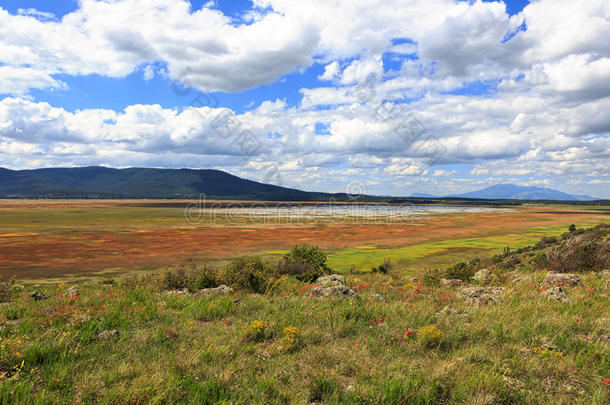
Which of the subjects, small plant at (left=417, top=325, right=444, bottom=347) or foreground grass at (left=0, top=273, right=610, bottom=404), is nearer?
foreground grass at (left=0, top=273, right=610, bottom=404)

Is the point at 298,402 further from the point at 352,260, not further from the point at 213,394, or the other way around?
the point at 352,260

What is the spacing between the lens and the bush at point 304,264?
23559mm

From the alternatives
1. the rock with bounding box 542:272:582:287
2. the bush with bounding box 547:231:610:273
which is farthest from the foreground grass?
the bush with bounding box 547:231:610:273

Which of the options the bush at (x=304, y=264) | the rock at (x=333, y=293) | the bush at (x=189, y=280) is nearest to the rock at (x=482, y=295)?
the rock at (x=333, y=293)

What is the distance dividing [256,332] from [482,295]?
794 centimetres

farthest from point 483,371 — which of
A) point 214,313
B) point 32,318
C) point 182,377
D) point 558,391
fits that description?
point 32,318

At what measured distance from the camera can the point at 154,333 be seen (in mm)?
7258

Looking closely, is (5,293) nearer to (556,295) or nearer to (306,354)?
(306,354)

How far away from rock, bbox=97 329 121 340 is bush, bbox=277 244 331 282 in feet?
46.1

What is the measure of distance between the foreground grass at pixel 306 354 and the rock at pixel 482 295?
2.57 feet

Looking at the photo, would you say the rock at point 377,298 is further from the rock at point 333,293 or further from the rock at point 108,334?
Result: the rock at point 108,334

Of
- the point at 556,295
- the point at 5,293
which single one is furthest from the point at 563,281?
the point at 5,293

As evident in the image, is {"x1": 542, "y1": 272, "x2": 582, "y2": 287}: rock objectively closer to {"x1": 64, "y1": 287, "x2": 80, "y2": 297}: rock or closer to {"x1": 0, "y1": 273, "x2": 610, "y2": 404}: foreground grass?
{"x1": 0, "y1": 273, "x2": 610, "y2": 404}: foreground grass

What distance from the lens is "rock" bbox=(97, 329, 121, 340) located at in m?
7.03
